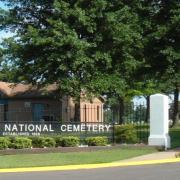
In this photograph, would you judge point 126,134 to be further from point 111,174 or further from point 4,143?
point 111,174

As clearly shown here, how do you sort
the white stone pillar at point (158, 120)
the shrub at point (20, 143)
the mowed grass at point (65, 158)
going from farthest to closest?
the white stone pillar at point (158, 120) < the shrub at point (20, 143) < the mowed grass at point (65, 158)

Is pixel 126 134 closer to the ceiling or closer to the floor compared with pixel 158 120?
closer to the floor

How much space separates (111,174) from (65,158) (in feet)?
15.2

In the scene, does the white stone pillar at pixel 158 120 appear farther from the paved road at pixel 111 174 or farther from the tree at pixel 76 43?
the tree at pixel 76 43

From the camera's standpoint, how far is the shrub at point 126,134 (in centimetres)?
2580

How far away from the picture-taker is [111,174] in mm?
15711

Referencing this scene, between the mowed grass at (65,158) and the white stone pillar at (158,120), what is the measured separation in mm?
1742

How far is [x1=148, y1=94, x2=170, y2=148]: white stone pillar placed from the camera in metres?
25.1

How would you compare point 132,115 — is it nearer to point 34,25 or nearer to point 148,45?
point 148,45

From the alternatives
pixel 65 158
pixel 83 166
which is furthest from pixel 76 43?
pixel 83 166

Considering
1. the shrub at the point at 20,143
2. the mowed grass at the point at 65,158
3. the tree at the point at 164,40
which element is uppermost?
the tree at the point at 164,40

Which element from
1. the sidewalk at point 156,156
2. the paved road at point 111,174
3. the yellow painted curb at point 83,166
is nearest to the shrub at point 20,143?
the sidewalk at point 156,156

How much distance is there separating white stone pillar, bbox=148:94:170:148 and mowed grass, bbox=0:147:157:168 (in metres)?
1.74

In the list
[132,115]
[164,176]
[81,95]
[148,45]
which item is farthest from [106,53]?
[164,176]
